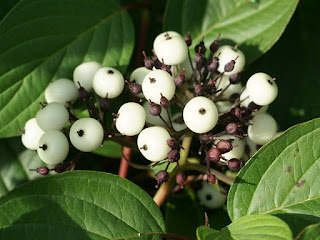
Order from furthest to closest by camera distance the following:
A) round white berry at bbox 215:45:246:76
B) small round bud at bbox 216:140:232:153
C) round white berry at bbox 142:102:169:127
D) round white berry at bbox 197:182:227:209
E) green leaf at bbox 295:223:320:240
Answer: round white berry at bbox 197:182:227:209 → round white berry at bbox 215:45:246:76 → round white berry at bbox 142:102:169:127 → small round bud at bbox 216:140:232:153 → green leaf at bbox 295:223:320:240

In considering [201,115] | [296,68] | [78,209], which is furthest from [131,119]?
[296,68]

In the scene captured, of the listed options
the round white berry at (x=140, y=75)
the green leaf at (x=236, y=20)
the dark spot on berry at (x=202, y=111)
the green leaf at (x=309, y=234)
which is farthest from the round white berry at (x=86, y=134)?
the green leaf at (x=309, y=234)

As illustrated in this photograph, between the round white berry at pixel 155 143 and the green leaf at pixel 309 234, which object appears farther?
the round white berry at pixel 155 143

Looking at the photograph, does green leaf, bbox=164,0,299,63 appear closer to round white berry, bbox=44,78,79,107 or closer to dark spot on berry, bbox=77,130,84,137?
round white berry, bbox=44,78,79,107

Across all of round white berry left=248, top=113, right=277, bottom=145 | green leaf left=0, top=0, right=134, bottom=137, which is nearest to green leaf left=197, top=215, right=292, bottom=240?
round white berry left=248, top=113, right=277, bottom=145

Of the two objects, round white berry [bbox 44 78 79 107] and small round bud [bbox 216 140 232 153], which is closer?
small round bud [bbox 216 140 232 153]

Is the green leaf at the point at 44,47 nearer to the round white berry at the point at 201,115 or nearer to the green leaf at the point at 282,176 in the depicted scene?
the round white berry at the point at 201,115

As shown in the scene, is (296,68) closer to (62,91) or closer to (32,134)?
(62,91)
